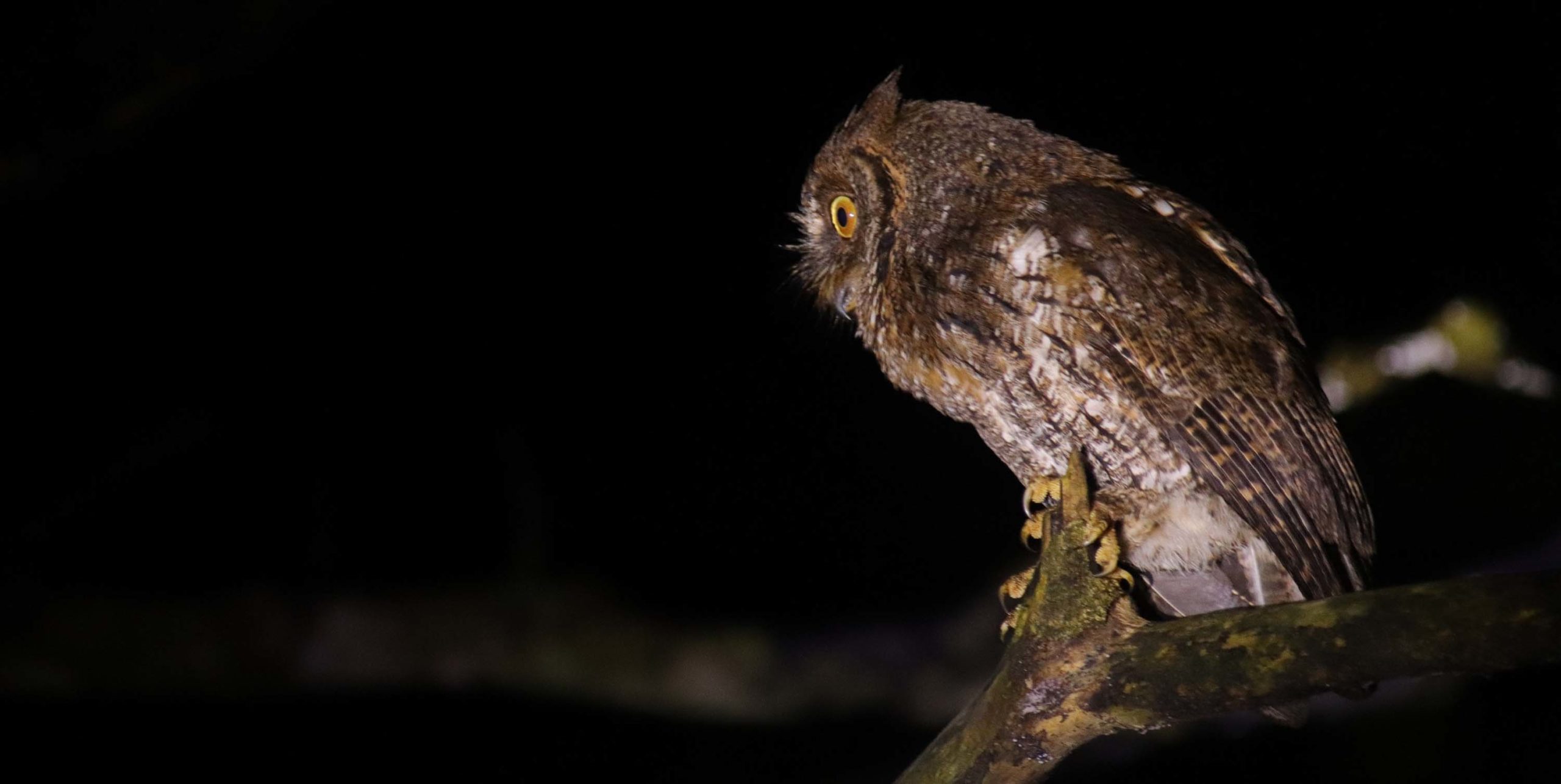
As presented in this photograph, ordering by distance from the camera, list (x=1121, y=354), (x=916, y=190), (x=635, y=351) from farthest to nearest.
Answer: (x=635, y=351), (x=916, y=190), (x=1121, y=354)

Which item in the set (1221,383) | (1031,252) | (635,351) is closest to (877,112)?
(1031,252)

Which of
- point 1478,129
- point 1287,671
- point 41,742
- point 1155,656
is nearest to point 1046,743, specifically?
point 1155,656

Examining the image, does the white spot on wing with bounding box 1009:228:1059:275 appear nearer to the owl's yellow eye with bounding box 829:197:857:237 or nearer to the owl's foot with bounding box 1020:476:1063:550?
the owl's foot with bounding box 1020:476:1063:550

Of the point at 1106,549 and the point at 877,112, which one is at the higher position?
the point at 877,112

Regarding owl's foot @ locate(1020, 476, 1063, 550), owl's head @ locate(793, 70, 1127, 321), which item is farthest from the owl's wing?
owl's foot @ locate(1020, 476, 1063, 550)

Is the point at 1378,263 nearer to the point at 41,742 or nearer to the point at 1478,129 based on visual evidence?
the point at 1478,129

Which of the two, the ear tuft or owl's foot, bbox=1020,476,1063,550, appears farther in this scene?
the ear tuft

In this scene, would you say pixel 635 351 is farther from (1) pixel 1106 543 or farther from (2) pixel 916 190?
(1) pixel 1106 543
